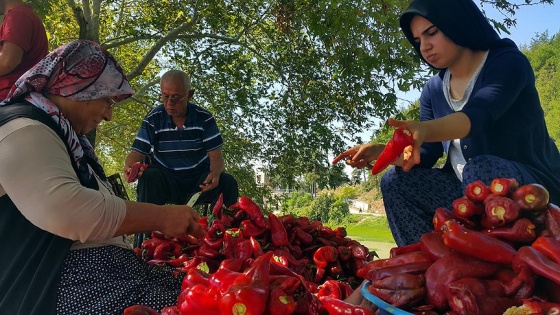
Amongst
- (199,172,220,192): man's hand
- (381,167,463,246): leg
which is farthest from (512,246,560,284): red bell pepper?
(199,172,220,192): man's hand

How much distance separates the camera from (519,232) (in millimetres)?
1586

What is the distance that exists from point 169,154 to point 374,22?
2.77 m

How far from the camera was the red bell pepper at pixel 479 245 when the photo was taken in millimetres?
1512

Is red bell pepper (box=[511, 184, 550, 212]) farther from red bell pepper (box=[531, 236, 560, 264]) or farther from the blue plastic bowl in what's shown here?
the blue plastic bowl

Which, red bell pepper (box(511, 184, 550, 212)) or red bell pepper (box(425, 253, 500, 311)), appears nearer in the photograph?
red bell pepper (box(425, 253, 500, 311))

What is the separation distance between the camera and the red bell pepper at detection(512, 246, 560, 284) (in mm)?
1344

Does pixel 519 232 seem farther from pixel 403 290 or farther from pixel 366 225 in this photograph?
pixel 366 225

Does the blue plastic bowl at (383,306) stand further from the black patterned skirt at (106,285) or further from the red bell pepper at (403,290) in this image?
the black patterned skirt at (106,285)

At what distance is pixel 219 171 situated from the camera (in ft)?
16.0

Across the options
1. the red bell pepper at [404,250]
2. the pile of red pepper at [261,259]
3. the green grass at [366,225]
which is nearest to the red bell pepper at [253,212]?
the pile of red pepper at [261,259]

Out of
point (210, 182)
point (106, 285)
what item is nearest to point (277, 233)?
point (210, 182)

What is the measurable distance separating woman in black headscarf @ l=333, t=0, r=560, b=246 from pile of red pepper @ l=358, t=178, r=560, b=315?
0.58 m

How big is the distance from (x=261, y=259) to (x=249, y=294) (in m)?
0.17

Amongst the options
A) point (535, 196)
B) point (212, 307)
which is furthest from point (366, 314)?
point (535, 196)
